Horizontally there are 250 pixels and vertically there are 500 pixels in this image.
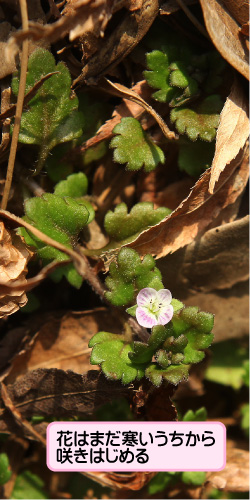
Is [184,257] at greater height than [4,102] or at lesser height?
lesser

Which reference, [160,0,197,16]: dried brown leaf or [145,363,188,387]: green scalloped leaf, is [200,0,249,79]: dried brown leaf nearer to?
[160,0,197,16]: dried brown leaf

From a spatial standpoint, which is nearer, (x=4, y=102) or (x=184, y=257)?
(x=4, y=102)

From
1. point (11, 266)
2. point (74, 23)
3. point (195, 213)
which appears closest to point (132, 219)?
point (195, 213)

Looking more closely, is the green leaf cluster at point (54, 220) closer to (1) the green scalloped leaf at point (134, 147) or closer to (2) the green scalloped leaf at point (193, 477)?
(1) the green scalloped leaf at point (134, 147)

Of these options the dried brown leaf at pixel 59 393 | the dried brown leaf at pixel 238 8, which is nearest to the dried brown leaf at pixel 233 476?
the dried brown leaf at pixel 59 393

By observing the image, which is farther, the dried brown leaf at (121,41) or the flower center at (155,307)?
the dried brown leaf at (121,41)

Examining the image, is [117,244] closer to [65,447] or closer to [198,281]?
[198,281]

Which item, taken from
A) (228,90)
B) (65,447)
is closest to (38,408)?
(65,447)
